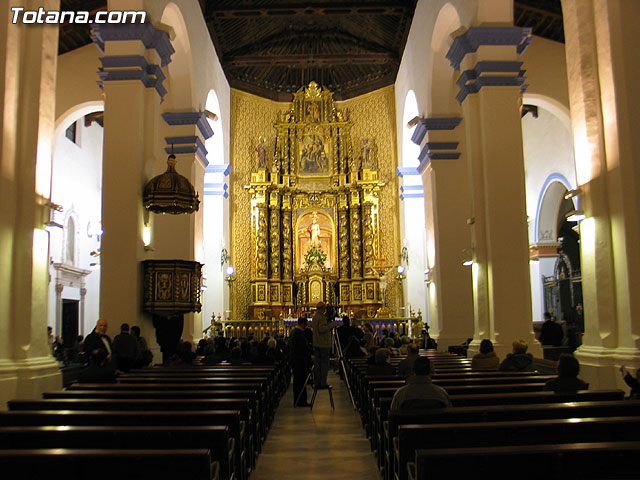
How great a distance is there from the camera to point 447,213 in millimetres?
14031

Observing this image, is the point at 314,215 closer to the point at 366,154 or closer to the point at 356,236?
the point at 356,236

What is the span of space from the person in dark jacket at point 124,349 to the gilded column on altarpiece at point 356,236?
1382 cm

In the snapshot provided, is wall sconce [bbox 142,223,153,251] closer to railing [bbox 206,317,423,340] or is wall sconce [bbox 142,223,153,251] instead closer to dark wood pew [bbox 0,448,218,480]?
dark wood pew [bbox 0,448,218,480]

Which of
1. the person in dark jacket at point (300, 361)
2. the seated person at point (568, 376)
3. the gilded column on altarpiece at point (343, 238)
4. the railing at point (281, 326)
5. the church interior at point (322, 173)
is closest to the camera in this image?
the seated person at point (568, 376)

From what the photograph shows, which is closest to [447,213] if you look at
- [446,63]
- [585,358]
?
[446,63]

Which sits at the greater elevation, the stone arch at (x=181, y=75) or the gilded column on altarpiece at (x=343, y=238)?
the stone arch at (x=181, y=75)

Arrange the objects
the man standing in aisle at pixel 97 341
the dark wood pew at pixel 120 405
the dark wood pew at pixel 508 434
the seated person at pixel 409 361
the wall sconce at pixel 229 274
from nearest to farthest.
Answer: the dark wood pew at pixel 508 434
the dark wood pew at pixel 120 405
the seated person at pixel 409 361
the man standing in aisle at pixel 97 341
the wall sconce at pixel 229 274

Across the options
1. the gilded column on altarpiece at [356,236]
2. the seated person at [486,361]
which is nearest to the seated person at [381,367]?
the seated person at [486,361]

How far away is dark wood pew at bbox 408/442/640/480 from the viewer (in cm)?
289

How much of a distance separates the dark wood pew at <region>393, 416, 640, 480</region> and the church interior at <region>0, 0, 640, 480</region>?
162 centimetres

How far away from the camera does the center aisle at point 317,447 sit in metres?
5.18

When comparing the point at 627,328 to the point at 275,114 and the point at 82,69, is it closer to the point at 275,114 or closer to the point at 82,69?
the point at 82,69

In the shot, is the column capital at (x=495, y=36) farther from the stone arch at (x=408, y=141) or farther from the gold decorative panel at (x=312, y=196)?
the gold decorative panel at (x=312, y=196)

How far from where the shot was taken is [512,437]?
3.59 metres
